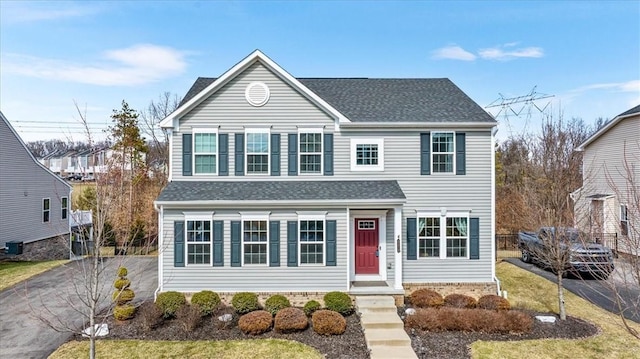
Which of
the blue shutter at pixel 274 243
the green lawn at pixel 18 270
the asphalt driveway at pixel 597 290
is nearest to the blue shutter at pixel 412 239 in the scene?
the blue shutter at pixel 274 243

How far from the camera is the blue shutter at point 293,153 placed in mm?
15047

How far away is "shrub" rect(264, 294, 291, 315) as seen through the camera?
12.8 m

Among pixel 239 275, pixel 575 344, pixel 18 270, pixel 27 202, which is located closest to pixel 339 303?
pixel 239 275

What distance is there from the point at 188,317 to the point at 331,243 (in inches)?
210

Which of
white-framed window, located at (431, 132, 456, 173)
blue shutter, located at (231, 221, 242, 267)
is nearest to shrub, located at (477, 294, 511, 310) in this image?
white-framed window, located at (431, 132, 456, 173)

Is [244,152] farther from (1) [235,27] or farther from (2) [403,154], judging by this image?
(1) [235,27]

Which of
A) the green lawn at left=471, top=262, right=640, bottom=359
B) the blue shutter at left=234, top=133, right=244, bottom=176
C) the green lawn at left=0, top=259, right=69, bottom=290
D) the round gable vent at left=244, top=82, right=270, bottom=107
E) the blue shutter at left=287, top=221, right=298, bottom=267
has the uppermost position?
the round gable vent at left=244, top=82, right=270, bottom=107

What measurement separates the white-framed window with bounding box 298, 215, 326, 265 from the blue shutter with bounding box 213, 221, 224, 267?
281 centimetres

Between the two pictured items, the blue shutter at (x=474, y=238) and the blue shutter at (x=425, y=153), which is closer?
the blue shutter at (x=474, y=238)

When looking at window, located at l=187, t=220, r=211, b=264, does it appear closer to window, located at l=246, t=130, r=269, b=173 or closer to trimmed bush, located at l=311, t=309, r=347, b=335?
window, located at l=246, t=130, r=269, b=173

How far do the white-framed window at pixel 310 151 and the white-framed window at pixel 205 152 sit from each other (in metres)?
3.33

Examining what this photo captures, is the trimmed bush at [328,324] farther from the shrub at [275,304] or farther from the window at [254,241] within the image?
the window at [254,241]

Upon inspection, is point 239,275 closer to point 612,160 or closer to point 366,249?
point 366,249

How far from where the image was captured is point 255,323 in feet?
37.9
